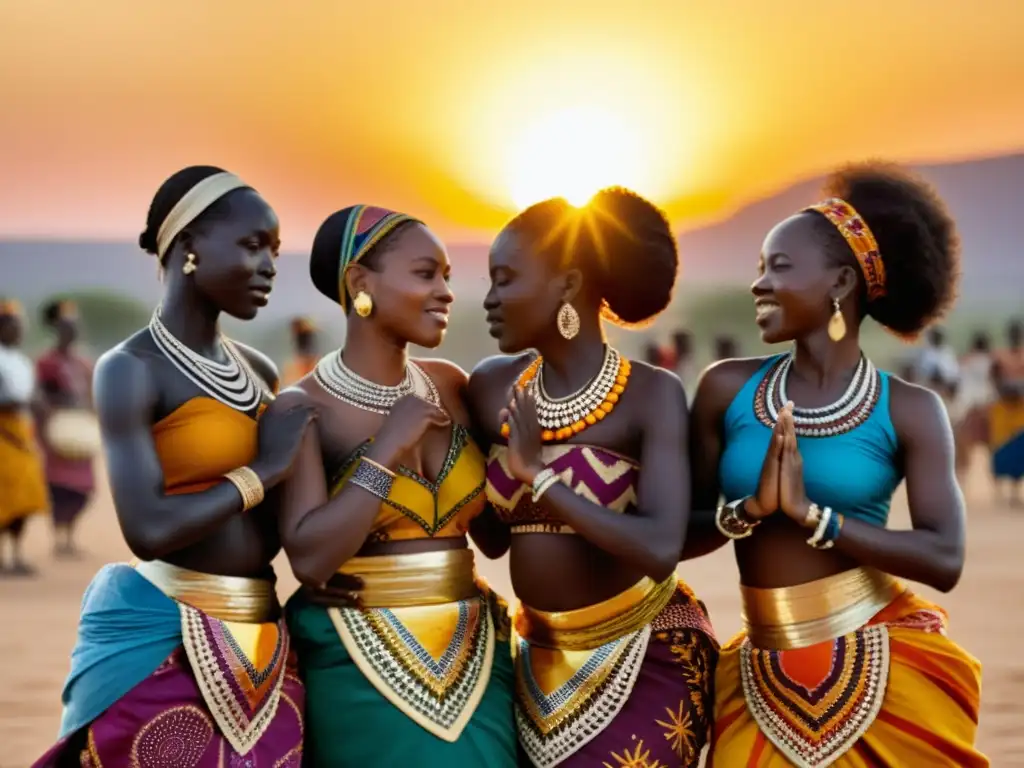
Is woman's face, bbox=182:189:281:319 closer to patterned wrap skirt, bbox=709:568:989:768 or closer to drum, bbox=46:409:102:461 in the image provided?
patterned wrap skirt, bbox=709:568:989:768

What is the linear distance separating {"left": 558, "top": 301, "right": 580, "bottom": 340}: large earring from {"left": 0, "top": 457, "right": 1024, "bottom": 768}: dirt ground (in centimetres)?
434

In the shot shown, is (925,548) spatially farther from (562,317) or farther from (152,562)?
(152,562)

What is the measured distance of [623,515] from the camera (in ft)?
11.6

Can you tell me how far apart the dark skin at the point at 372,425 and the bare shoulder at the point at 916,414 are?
133cm

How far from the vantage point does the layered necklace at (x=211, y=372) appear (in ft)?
12.3

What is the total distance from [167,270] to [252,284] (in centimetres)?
31

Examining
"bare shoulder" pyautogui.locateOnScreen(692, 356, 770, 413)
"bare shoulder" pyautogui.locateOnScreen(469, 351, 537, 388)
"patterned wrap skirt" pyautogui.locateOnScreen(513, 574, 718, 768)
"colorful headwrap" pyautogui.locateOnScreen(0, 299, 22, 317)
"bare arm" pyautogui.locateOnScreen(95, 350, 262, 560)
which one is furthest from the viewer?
"colorful headwrap" pyautogui.locateOnScreen(0, 299, 22, 317)

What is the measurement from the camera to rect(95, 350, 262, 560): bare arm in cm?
346

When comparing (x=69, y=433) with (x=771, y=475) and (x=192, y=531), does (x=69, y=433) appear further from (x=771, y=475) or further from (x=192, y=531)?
(x=771, y=475)

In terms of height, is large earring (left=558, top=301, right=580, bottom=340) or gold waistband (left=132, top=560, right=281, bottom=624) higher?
large earring (left=558, top=301, right=580, bottom=340)

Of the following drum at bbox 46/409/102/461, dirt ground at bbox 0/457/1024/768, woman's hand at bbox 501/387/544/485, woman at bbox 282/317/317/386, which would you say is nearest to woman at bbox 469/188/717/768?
woman's hand at bbox 501/387/544/485

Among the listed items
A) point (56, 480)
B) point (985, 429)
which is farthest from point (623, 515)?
point (985, 429)

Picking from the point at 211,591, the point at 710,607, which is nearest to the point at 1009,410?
the point at 710,607

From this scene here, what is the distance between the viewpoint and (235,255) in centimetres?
378
